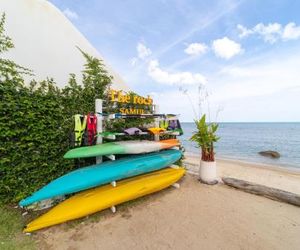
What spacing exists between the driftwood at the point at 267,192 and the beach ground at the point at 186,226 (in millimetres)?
136

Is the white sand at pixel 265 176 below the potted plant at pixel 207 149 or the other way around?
below

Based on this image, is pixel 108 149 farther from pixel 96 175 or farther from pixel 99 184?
pixel 99 184

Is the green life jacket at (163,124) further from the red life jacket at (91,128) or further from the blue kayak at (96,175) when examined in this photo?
the red life jacket at (91,128)

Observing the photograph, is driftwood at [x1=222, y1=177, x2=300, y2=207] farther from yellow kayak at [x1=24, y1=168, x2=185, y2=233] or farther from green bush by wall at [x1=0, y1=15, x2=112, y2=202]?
green bush by wall at [x1=0, y1=15, x2=112, y2=202]

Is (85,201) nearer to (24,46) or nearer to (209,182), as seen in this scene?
(209,182)

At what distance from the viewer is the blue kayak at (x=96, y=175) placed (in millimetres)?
2104

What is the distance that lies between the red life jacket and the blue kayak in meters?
0.49

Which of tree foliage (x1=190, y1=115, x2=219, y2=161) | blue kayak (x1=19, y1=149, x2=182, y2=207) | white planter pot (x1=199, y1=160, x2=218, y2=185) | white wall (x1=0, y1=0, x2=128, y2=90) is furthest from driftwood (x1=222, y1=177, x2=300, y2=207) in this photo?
white wall (x1=0, y1=0, x2=128, y2=90)

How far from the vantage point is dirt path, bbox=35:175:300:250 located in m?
1.94

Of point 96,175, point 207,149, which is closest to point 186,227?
point 96,175

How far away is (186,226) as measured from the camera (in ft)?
7.39

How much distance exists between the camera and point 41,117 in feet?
8.63

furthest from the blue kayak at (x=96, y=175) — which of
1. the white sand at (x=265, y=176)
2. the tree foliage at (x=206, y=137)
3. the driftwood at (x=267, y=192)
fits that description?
the white sand at (x=265, y=176)

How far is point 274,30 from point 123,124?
6611 millimetres
